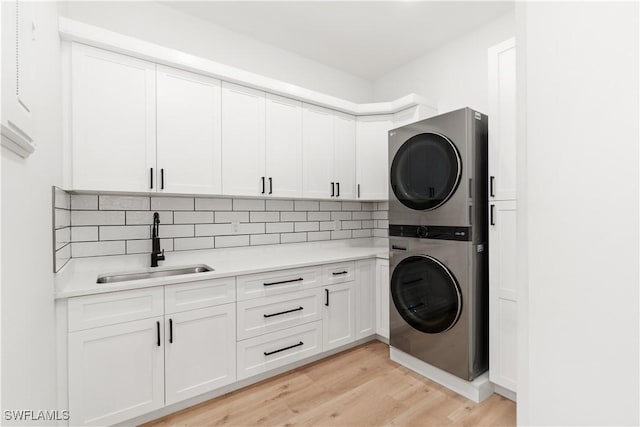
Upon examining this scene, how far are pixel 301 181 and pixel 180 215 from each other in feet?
3.38

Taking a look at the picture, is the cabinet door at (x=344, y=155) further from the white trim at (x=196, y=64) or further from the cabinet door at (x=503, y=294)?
the cabinet door at (x=503, y=294)

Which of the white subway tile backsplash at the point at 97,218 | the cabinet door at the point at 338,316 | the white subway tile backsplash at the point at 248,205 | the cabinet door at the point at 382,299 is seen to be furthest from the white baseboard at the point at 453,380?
the white subway tile backsplash at the point at 97,218

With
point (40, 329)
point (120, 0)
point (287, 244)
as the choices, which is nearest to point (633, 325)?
point (40, 329)

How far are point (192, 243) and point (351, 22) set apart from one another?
7.40 ft

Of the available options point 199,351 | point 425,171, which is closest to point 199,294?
point 199,351

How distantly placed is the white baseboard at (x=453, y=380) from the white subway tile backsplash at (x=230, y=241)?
5.12 ft

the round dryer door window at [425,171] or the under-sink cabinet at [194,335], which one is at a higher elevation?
the round dryer door window at [425,171]

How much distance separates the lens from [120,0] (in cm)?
227

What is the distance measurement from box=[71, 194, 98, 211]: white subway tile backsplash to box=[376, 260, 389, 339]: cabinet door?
2.23 meters

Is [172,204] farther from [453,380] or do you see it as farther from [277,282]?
[453,380]

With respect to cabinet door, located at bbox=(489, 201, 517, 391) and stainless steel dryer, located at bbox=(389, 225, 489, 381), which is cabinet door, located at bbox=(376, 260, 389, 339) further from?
cabinet door, located at bbox=(489, 201, 517, 391)

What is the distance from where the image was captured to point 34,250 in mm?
1099

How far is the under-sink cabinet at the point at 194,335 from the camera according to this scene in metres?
1.64

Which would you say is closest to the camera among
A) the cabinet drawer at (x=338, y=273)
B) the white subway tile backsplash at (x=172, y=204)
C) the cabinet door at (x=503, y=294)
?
the cabinet door at (x=503, y=294)
